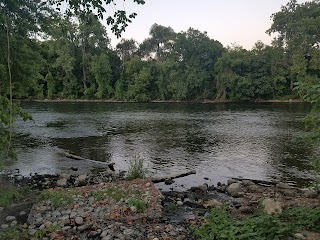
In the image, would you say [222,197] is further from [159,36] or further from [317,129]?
[159,36]

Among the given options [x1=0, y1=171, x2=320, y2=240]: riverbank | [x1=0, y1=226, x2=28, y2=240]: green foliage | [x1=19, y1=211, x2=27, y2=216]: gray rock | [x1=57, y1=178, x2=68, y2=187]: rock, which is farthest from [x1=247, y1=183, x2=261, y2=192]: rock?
[x1=0, y1=226, x2=28, y2=240]: green foliage

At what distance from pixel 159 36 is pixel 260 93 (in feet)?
130

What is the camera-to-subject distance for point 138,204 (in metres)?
9.92

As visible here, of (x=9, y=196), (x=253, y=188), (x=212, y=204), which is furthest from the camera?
(x=253, y=188)

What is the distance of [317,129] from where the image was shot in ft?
25.0

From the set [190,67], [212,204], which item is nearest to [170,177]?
[212,204]

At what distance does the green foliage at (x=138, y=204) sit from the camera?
988 centimetres

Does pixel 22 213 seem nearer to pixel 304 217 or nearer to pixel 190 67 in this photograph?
pixel 304 217

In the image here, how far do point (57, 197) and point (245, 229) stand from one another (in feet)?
20.7

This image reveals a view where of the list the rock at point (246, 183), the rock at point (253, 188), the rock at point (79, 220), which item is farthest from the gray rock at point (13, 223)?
the rock at point (246, 183)

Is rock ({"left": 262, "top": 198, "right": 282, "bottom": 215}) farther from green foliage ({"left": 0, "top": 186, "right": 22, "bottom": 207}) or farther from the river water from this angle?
green foliage ({"left": 0, "top": 186, "right": 22, "bottom": 207})

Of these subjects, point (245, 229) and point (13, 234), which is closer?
point (245, 229)

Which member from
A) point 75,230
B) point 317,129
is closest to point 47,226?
point 75,230

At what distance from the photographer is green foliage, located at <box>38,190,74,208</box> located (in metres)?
10.6
